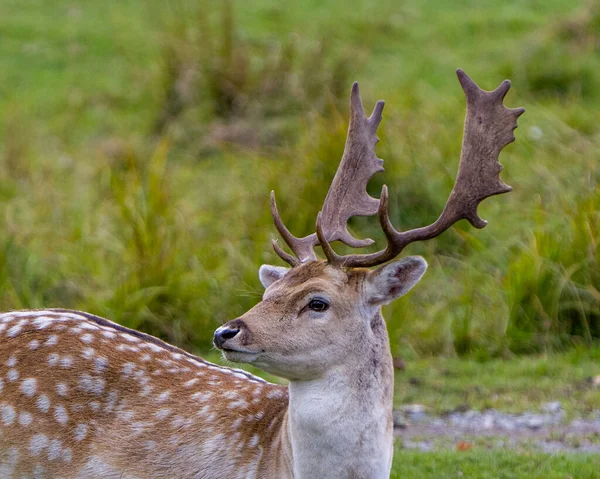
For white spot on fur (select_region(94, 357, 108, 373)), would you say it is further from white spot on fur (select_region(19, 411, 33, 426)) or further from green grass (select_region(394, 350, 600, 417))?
green grass (select_region(394, 350, 600, 417))

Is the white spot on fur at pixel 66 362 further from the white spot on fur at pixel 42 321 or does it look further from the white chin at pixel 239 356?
the white chin at pixel 239 356

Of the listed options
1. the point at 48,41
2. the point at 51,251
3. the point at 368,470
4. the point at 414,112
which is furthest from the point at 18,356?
the point at 48,41

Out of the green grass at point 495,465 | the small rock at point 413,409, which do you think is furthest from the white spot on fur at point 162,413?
the small rock at point 413,409

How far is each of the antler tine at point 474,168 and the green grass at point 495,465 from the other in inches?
61.2

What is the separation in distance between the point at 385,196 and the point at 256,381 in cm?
123

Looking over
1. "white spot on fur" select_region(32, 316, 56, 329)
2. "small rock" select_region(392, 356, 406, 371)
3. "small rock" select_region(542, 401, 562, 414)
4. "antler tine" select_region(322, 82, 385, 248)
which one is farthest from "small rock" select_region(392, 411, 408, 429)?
"white spot on fur" select_region(32, 316, 56, 329)

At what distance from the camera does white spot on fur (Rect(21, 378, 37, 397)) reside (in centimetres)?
475

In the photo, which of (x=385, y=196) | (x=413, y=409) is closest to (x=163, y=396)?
(x=385, y=196)

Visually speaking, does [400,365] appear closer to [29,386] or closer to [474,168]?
[474,168]

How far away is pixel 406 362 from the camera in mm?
8148

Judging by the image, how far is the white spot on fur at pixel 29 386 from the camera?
187 inches

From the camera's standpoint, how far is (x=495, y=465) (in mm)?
5848

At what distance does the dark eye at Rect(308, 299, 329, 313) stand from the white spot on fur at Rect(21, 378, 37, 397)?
48.5 inches

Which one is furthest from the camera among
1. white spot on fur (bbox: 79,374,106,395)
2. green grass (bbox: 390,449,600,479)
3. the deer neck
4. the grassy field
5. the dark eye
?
the grassy field
